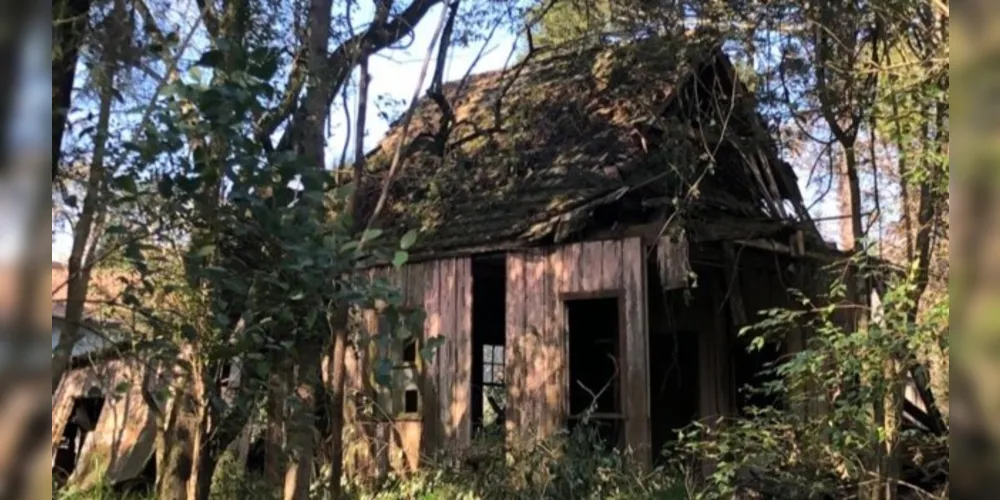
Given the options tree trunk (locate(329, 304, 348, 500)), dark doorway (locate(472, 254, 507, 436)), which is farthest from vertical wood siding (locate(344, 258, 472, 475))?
tree trunk (locate(329, 304, 348, 500))

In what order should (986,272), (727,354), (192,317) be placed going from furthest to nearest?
(727,354)
(192,317)
(986,272)

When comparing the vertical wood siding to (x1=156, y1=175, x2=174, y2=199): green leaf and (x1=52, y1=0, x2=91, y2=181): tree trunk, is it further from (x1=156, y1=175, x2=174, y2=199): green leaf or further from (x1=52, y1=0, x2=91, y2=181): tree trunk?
(x1=52, y1=0, x2=91, y2=181): tree trunk

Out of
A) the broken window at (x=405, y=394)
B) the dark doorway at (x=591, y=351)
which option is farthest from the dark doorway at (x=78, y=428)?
the dark doorway at (x=591, y=351)

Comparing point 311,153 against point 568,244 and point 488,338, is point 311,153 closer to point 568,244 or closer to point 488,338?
point 568,244

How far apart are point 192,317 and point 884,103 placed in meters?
4.54

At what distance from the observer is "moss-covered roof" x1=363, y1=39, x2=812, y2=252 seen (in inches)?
392

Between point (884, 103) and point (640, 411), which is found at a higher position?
point (884, 103)

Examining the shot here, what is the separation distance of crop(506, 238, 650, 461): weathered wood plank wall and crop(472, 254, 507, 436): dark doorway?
445 mm

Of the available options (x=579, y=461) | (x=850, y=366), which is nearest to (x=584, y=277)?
(x=579, y=461)

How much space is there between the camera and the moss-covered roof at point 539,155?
9.97 metres

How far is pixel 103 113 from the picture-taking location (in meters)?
3.08

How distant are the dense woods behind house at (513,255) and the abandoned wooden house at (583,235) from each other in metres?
0.04

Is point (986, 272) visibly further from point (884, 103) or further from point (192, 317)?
point (884, 103)

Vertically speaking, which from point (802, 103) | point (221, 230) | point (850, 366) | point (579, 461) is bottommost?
point (579, 461)
